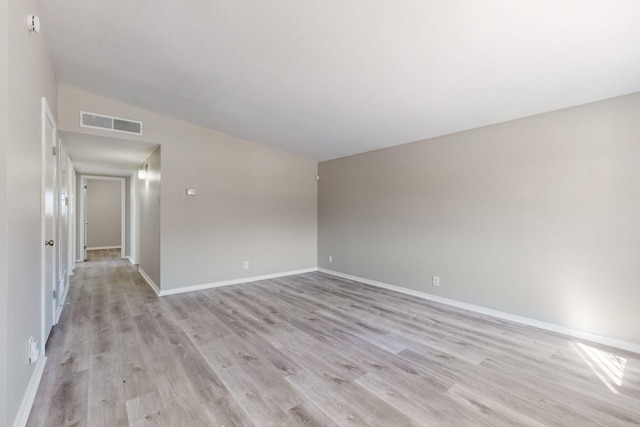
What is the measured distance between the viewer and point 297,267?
5.81m

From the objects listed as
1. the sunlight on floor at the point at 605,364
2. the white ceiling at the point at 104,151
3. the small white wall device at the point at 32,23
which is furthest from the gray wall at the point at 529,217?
the small white wall device at the point at 32,23

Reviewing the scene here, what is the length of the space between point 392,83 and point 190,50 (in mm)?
1937

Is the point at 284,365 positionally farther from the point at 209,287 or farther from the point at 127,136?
the point at 127,136

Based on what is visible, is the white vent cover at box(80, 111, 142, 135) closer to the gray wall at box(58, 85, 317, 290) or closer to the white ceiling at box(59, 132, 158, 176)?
Result: the gray wall at box(58, 85, 317, 290)

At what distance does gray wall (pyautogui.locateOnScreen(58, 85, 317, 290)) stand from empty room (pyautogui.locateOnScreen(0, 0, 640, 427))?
4 centimetres

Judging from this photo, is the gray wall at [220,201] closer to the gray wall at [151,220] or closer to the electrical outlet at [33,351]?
the gray wall at [151,220]

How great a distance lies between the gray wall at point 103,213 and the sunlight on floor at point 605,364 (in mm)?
11470

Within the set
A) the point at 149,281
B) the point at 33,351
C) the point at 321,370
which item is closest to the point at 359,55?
the point at 321,370

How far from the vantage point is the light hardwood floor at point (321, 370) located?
1.76m

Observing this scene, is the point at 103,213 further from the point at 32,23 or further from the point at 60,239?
the point at 32,23

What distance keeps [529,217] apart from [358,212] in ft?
8.52

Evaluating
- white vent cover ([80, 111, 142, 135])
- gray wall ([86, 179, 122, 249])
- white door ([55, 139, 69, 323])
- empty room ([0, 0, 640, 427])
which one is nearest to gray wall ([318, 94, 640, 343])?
empty room ([0, 0, 640, 427])

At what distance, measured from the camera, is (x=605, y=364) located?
2361 mm

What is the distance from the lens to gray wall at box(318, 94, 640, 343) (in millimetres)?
2676
